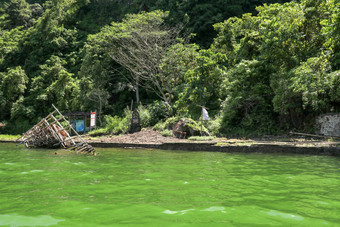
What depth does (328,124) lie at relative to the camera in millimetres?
14164

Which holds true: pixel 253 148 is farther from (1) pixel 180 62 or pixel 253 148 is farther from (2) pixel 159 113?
(1) pixel 180 62

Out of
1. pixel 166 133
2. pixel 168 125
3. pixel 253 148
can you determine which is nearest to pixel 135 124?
pixel 168 125

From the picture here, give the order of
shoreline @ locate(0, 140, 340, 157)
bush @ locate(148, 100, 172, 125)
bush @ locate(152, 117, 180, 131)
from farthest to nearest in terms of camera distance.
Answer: bush @ locate(148, 100, 172, 125) → bush @ locate(152, 117, 180, 131) → shoreline @ locate(0, 140, 340, 157)

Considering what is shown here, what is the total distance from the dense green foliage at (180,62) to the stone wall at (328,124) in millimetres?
748

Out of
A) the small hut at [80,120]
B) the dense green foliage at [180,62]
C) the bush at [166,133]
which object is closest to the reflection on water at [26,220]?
the dense green foliage at [180,62]

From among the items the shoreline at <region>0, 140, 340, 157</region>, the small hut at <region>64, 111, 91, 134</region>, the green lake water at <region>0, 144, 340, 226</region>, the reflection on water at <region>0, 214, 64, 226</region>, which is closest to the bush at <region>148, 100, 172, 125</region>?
the shoreline at <region>0, 140, 340, 157</region>

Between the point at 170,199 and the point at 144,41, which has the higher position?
the point at 144,41

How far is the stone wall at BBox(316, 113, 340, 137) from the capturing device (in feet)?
45.1

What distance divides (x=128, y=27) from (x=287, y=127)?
18.5 m

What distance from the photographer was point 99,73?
104 ft

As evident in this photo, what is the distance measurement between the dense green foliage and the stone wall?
0.75 m

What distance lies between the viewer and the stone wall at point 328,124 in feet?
45.1

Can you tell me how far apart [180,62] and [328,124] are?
45.8 ft

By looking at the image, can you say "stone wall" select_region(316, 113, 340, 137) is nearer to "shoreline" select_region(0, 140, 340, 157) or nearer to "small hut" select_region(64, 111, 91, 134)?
"shoreline" select_region(0, 140, 340, 157)
